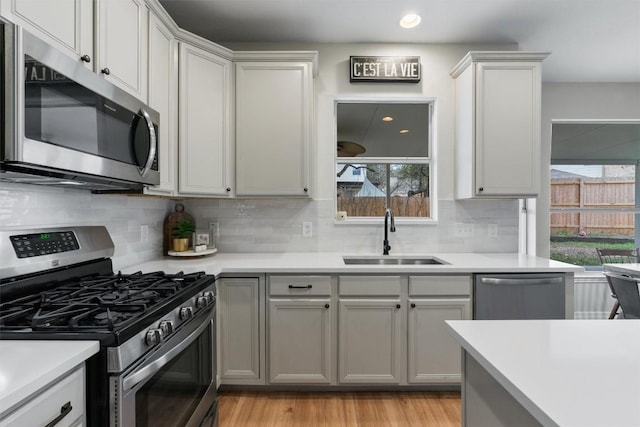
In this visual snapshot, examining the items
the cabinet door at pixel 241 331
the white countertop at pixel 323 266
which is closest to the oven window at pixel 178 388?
the cabinet door at pixel 241 331

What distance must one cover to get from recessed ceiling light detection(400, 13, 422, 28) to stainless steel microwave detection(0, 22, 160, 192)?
1945 millimetres

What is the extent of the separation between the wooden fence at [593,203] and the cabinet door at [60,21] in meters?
4.22

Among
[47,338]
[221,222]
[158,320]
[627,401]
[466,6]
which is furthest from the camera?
[221,222]

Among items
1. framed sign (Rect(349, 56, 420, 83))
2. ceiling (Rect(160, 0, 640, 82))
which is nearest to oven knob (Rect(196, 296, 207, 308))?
ceiling (Rect(160, 0, 640, 82))

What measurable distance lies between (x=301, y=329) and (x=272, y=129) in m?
1.45

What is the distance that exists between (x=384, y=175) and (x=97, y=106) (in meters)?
2.22

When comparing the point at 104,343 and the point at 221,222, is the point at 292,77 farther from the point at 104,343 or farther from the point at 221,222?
the point at 104,343

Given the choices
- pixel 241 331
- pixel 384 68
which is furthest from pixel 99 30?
pixel 384 68

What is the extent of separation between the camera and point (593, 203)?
3.72 meters

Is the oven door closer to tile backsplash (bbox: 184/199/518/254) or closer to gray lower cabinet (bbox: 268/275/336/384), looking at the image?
gray lower cabinet (bbox: 268/275/336/384)

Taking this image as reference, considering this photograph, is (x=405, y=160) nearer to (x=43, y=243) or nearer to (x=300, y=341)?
(x=300, y=341)

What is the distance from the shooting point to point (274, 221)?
286 centimetres

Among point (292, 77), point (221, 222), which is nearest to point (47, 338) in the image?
point (221, 222)

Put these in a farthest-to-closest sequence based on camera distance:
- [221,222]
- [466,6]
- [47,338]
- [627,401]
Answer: [221,222], [466,6], [47,338], [627,401]
